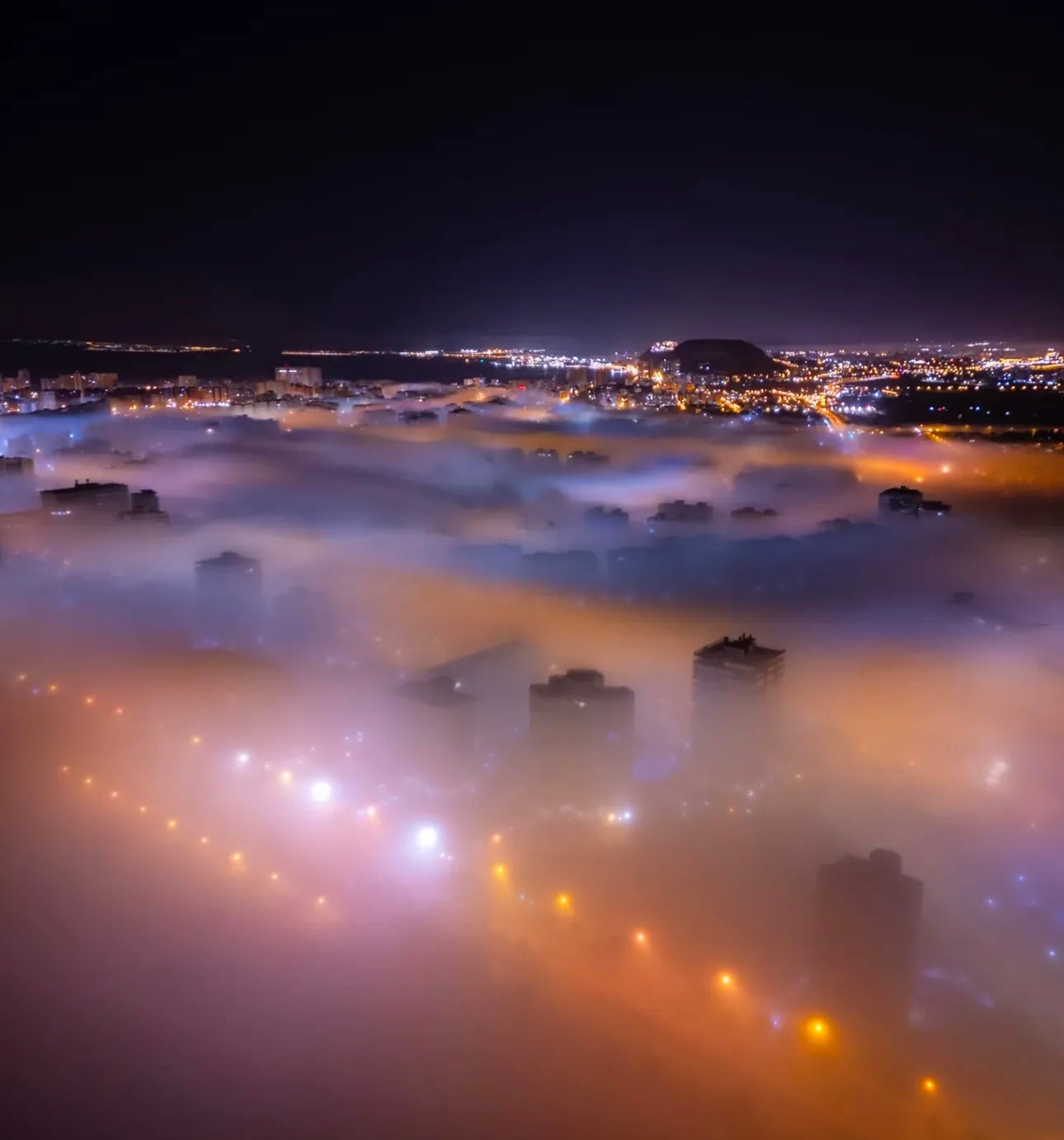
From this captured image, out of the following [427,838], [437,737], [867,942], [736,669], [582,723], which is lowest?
[427,838]

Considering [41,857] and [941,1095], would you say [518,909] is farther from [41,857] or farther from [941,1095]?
[41,857]

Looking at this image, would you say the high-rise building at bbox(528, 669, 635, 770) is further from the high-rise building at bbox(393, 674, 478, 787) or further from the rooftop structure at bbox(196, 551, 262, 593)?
the rooftop structure at bbox(196, 551, 262, 593)

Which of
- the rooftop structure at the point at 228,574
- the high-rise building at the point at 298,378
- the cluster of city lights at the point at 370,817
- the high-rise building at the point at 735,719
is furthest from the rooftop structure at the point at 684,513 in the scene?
the high-rise building at the point at 298,378

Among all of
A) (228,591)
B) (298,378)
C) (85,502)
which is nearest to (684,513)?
(228,591)

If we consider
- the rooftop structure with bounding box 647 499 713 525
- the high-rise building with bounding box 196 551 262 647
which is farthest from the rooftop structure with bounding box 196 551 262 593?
the rooftop structure with bounding box 647 499 713 525

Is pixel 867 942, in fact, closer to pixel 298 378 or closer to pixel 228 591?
pixel 228 591
